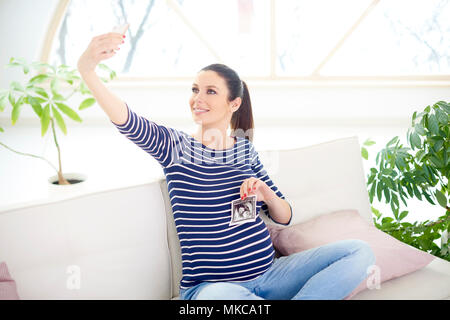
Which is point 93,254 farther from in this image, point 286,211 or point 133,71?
point 133,71

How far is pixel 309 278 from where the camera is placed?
1420mm

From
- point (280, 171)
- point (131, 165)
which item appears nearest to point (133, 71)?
point (131, 165)

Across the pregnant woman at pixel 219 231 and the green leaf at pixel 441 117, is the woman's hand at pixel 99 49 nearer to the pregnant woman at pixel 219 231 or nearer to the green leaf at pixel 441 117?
the pregnant woman at pixel 219 231

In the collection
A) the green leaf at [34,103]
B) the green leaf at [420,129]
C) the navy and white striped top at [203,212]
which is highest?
the green leaf at [34,103]

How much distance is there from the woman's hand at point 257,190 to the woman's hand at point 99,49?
21.5 inches

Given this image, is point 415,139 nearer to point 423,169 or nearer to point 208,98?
point 423,169

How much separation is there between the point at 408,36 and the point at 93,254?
16.2 ft

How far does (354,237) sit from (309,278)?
11.5 inches

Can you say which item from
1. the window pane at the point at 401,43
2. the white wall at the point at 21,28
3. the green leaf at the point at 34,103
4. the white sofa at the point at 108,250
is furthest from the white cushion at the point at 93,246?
the window pane at the point at 401,43

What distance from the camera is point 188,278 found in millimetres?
1423

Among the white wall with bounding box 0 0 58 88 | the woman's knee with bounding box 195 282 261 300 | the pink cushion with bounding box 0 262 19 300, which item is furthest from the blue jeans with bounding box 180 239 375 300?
the white wall with bounding box 0 0 58 88

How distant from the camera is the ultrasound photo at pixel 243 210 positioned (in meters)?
1.49

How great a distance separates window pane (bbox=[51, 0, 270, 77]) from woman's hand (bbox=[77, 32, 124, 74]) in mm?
3906

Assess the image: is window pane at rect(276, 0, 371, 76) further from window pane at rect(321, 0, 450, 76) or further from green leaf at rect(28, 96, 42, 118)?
green leaf at rect(28, 96, 42, 118)
